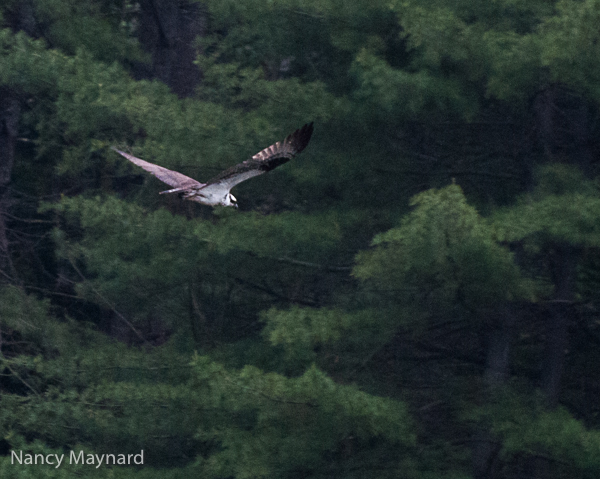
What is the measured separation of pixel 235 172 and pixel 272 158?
0.89ft

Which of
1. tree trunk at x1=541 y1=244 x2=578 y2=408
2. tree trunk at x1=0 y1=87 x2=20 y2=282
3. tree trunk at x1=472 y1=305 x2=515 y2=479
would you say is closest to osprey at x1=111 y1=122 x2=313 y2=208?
tree trunk at x1=472 y1=305 x2=515 y2=479

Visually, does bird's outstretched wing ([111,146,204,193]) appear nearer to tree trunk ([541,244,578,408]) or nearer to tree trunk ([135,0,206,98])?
tree trunk ([541,244,578,408])

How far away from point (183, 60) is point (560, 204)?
590 cm

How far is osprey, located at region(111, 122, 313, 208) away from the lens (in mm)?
5508

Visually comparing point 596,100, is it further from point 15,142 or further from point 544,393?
point 15,142

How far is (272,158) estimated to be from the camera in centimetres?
553

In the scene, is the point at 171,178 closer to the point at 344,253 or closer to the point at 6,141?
the point at 344,253

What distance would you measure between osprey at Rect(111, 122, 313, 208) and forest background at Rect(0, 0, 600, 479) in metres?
0.92

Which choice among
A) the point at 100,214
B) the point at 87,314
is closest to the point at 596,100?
the point at 100,214

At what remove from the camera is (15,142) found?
34.4 ft

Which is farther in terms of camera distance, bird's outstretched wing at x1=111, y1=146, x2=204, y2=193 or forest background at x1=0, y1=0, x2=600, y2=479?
forest background at x1=0, y1=0, x2=600, y2=479

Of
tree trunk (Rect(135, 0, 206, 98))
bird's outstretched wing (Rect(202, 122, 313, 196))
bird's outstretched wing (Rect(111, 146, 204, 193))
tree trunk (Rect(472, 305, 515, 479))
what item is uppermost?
tree trunk (Rect(135, 0, 206, 98))

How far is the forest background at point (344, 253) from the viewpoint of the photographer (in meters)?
6.73

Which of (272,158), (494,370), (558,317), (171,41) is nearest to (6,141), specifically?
(171,41)
